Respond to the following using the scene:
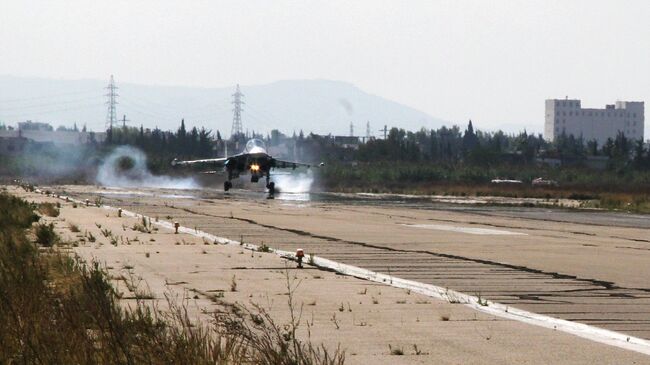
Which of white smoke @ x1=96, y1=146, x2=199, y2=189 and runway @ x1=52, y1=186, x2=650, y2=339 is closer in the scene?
runway @ x1=52, y1=186, x2=650, y2=339

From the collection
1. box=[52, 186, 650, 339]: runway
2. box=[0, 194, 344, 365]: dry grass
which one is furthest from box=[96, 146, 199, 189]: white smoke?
box=[0, 194, 344, 365]: dry grass

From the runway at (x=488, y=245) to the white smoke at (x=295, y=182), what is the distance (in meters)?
37.0

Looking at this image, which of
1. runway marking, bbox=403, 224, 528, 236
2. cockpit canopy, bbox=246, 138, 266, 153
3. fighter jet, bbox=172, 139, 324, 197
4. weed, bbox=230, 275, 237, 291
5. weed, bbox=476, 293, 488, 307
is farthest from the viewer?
cockpit canopy, bbox=246, 138, 266, 153

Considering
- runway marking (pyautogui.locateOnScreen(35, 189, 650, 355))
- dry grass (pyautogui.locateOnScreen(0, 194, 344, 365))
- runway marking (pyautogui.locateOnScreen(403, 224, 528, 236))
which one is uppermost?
dry grass (pyautogui.locateOnScreen(0, 194, 344, 365))

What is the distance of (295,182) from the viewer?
105 metres

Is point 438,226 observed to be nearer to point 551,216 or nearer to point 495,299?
point 551,216

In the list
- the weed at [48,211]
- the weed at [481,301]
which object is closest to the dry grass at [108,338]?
the weed at [481,301]

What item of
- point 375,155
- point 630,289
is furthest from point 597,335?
point 375,155

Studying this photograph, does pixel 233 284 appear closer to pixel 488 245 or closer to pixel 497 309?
pixel 497 309

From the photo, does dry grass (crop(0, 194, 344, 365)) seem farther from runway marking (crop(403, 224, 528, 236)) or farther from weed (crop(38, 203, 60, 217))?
weed (crop(38, 203, 60, 217))

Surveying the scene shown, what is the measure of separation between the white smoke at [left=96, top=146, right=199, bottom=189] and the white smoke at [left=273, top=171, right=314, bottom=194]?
25.8ft

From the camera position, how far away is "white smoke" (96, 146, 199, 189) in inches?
4494

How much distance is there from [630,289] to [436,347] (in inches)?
314

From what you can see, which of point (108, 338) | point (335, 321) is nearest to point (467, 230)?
point (335, 321)
